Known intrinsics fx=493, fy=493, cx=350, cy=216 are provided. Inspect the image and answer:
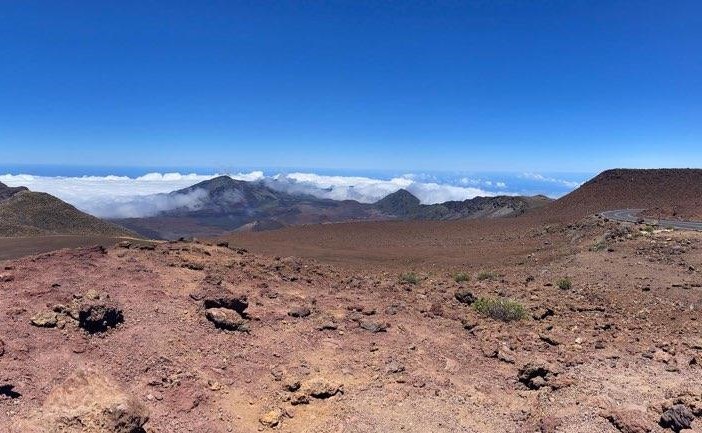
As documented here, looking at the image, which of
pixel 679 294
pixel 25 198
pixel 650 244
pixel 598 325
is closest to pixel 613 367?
pixel 598 325

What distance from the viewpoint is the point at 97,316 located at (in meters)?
7.41

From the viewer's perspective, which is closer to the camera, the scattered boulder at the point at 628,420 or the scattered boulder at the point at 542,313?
the scattered boulder at the point at 628,420

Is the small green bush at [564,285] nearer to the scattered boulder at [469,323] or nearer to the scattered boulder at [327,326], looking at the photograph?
the scattered boulder at [469,323]

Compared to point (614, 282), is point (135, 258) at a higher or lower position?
higher

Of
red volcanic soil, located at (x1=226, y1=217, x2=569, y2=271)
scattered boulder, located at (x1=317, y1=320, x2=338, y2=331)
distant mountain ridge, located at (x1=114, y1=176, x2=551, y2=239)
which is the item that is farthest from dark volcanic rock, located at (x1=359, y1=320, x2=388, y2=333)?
distant mountain ridge, located at (x1=114, y1=176, x2=551, y2=239)

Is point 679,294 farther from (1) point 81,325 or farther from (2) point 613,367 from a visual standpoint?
(1) point 81,325

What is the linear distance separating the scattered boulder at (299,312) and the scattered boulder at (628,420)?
17.1 feet

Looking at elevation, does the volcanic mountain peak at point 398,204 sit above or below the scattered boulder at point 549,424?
above

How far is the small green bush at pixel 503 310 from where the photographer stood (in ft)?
33.8

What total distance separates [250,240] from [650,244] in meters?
24.6

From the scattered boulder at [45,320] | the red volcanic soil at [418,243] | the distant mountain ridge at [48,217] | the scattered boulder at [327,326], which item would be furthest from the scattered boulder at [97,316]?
the distant mountain ridge at [48,217]

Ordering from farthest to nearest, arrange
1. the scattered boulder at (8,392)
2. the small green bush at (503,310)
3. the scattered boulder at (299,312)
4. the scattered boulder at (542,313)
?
the scattered boulder at (542,313), the small green bush at (503,310), the scattered boulder at (299,312), the scattered boulder at (8,392)

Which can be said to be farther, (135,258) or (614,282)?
(614,282)

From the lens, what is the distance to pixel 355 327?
923 cm
